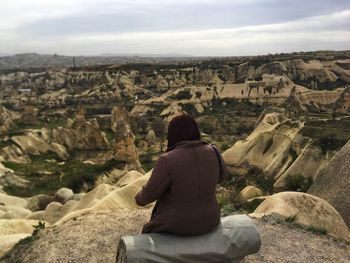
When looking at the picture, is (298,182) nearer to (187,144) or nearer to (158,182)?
(187,144)

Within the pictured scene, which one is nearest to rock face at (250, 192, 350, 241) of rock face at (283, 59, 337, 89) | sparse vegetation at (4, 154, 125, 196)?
sparse vegetation at (4, 154, 125, 196)

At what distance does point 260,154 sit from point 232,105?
54318 millimetres

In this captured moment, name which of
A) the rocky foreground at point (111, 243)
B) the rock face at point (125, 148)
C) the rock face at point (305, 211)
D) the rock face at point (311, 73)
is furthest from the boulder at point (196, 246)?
the rock face at point (311, 73)

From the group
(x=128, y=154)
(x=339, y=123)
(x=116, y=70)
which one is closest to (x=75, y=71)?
(x=116, y=70)

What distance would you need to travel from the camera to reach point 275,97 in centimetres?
9306

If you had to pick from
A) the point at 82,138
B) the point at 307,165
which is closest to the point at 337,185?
the point at 307,165

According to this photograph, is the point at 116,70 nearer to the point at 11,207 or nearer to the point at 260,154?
the point at 260,154

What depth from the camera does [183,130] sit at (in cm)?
641

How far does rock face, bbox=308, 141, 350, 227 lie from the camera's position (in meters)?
16.4

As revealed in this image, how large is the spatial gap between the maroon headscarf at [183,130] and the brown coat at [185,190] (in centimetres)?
8

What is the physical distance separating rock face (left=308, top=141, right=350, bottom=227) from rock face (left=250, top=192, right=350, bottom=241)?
8.72ft

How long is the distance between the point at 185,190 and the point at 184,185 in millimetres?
69

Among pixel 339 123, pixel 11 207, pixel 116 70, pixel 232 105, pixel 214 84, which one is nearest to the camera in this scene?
pixel 11 207

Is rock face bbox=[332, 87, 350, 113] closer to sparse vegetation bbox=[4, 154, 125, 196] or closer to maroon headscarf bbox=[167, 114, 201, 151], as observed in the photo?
sparse vegetation bbox=[4, 154, 125, 196]
